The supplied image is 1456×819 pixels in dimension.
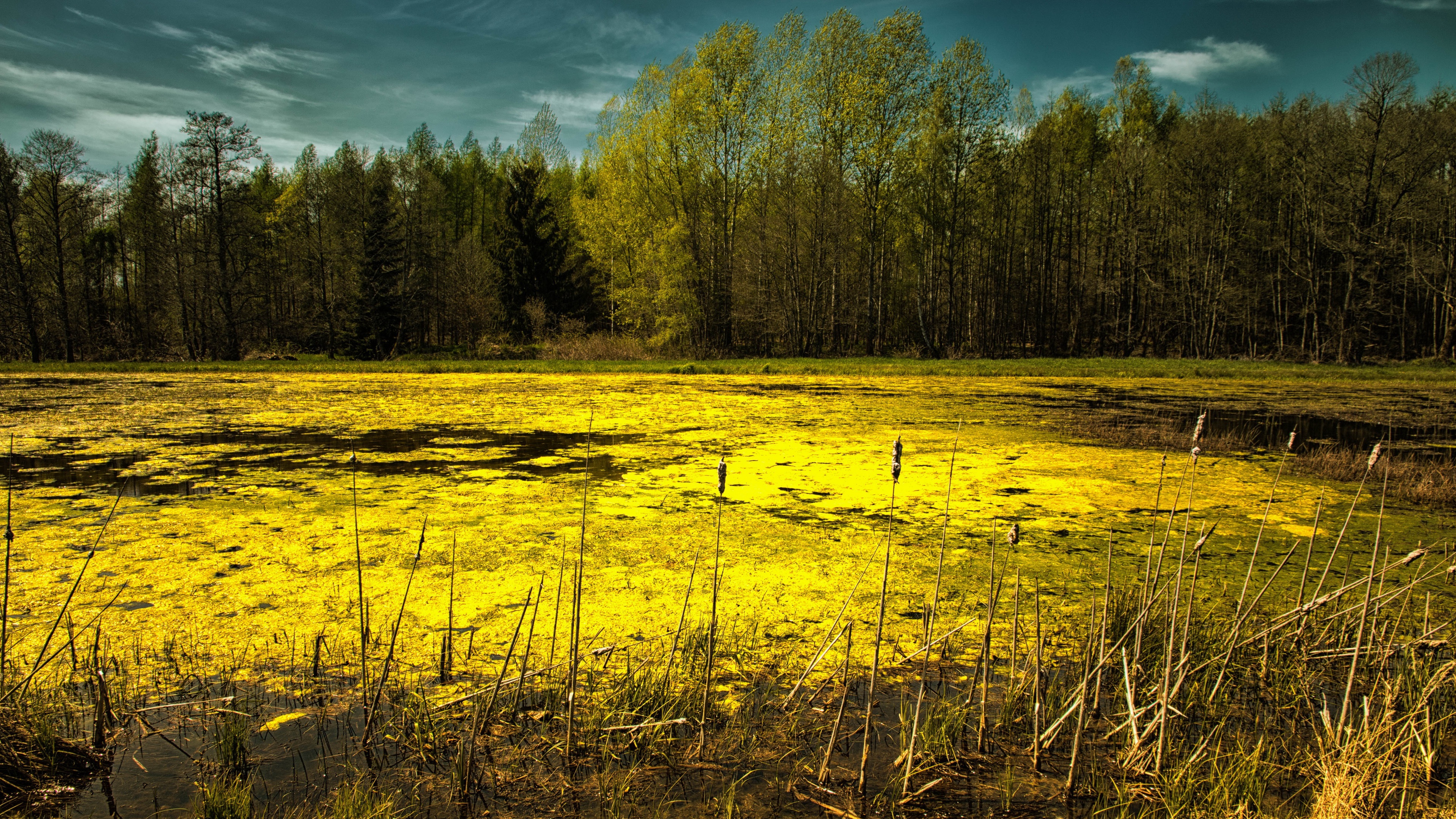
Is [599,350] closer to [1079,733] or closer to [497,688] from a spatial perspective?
[497,688]

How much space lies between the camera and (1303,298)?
2492 cm

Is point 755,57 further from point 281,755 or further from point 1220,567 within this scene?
point 281,755

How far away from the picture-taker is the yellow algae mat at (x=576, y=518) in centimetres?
284

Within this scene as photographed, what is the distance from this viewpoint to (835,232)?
2406 cm

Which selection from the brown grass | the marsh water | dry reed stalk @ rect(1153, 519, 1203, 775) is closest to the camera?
dry reed stalk @ rect(1153, 519, 1203, 775)

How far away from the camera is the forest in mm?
22109

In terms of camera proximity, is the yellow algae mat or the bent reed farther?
the yellow algae mat

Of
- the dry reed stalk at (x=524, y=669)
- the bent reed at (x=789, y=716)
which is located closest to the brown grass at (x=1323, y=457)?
the bent reed at (x=789, y=716)

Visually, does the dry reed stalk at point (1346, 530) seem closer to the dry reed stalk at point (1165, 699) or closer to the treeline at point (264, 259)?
the dry reed stalk at point (1165, 699)

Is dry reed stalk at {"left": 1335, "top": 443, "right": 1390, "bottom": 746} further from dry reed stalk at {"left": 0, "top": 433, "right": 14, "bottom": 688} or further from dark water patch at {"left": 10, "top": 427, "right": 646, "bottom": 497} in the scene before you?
dark water patch at {"left": 10, "top": 427, "right": 646, "bottom": 497}

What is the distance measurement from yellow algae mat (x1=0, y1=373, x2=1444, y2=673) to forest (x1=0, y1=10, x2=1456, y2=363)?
1528 centimetres

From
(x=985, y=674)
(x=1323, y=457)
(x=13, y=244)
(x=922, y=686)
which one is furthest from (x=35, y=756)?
(x=13, y=244)

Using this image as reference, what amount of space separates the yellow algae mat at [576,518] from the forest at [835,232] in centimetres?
1528

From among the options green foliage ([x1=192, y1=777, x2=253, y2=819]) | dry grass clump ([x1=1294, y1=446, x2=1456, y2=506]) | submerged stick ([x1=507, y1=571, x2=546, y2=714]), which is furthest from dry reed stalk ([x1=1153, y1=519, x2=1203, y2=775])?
dry grass clump ([x1=1294, y1=446, x2=1456, y2=506])
